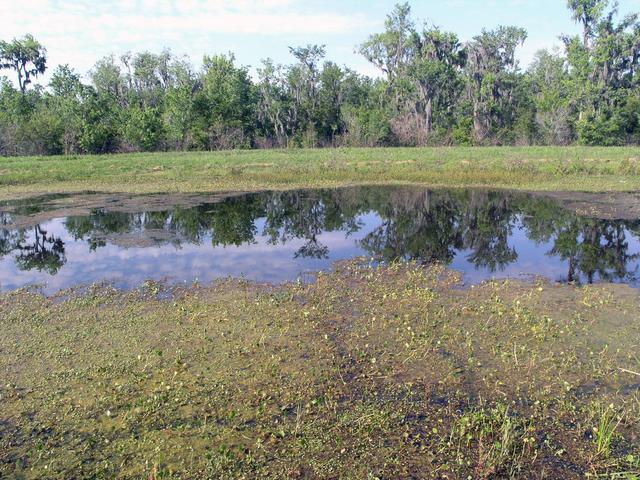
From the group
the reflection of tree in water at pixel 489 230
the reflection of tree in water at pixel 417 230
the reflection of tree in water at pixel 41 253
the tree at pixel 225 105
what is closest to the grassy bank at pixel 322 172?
the reflection of tree in water at pixel 489 230

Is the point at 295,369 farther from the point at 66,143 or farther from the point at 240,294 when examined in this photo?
the point at 66,143

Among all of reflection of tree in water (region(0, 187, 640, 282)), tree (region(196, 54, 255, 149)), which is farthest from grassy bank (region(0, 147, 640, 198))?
tree (region(196, 54, 255, 149))

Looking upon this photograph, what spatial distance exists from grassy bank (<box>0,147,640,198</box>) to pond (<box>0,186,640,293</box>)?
3.31 metres

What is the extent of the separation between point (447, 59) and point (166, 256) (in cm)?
5074

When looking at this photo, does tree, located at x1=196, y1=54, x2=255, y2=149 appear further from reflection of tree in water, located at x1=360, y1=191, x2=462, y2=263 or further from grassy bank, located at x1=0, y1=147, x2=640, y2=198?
reflection of tree in water, located at x1=360, y1=191, x2=462, y2=263

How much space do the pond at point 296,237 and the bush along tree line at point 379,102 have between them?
23.5m

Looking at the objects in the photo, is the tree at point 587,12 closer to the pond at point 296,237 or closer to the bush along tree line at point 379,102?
the bush along tree line at point 379,102

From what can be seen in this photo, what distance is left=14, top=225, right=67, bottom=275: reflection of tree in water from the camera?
12539mm

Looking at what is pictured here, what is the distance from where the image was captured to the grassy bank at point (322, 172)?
25047 mm

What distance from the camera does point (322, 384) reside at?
21.5 feet

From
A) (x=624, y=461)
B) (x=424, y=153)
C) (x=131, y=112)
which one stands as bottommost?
(x=624, y=461)

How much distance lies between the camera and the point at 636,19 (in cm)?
4844

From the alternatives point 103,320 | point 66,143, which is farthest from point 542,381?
point 66,143

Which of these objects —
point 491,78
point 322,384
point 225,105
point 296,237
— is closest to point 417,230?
point 296,237
